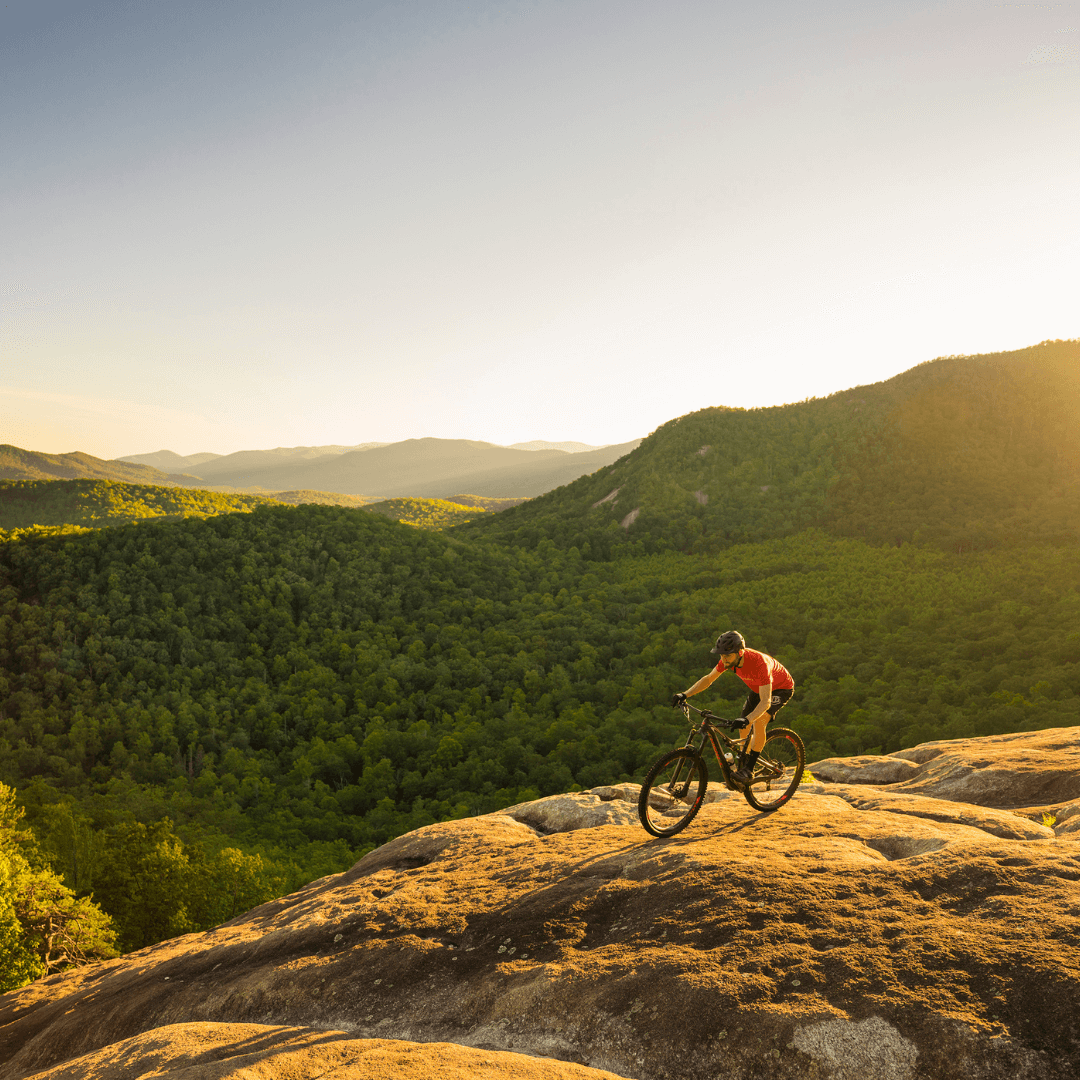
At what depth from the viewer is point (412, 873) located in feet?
41.0

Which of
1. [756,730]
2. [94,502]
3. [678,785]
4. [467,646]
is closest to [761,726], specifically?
[756,730]

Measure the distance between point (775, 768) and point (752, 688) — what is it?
181cm

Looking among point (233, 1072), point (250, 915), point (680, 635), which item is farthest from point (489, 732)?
point (233, 1072)

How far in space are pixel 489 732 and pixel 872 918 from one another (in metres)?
35.5

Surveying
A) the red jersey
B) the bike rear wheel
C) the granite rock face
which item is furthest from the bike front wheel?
the granite rock face

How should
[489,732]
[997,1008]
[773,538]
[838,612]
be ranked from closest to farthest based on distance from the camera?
1. [997,1008]
2. [489,732]
3. [838,612]
4. [773,538]

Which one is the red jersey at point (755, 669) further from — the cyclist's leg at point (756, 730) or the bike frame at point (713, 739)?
the bike frame at point (713, 739)

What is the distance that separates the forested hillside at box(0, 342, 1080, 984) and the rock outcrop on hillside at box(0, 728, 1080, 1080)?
1571 cm

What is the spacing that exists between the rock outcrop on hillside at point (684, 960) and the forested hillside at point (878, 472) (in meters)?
63.0

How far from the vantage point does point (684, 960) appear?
7016 millimetres

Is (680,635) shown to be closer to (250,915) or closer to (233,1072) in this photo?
(250,915)

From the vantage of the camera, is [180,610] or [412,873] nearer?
[412,873]

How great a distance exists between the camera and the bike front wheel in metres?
10.5

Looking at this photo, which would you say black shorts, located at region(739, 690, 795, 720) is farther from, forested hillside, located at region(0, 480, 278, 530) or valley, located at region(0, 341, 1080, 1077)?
forested hillside, located at region(0, 480, 278, 530)
